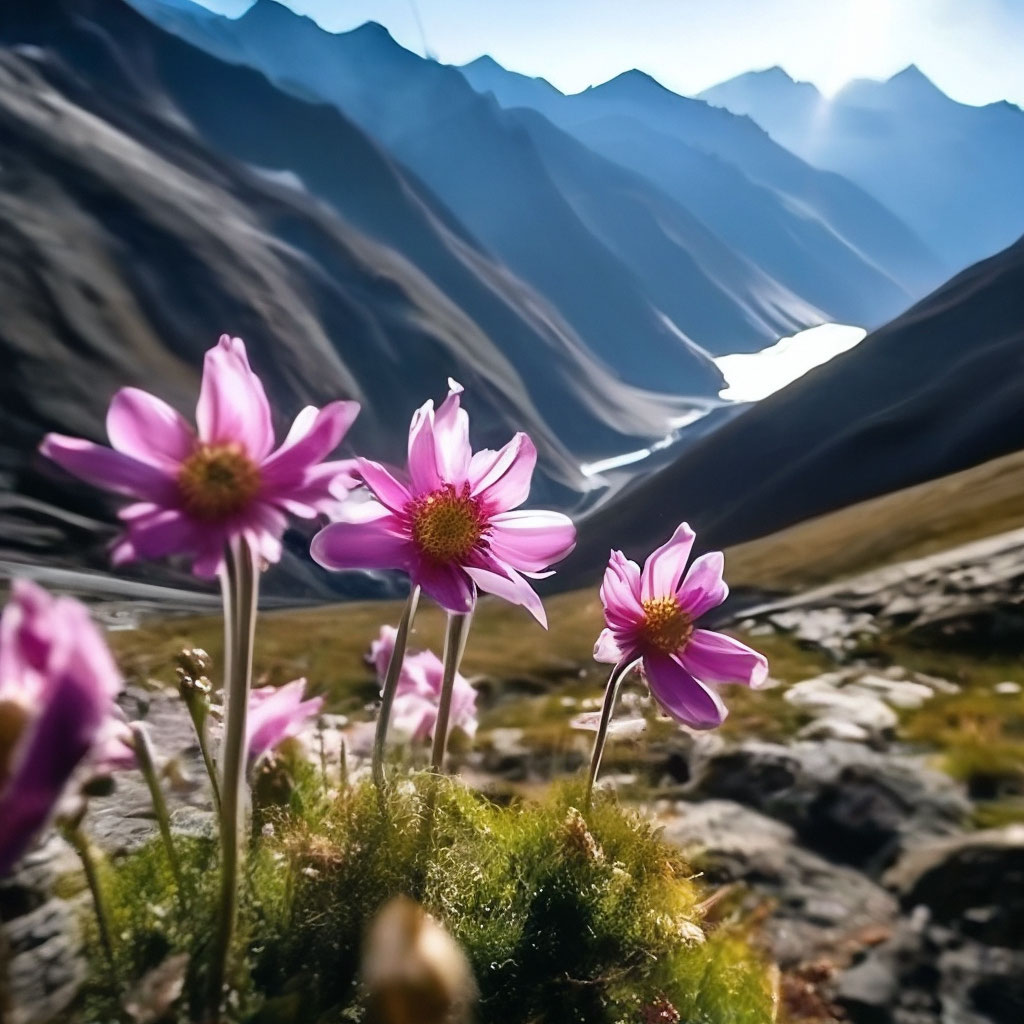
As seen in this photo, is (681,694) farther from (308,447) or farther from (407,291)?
(407,291)

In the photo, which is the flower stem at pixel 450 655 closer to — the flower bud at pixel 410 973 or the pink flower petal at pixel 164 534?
the pink flower petal at pixel 164 534

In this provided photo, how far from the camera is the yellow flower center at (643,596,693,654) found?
1470 mm

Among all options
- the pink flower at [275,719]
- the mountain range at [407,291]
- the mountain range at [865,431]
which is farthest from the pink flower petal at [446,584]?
the mountain range at [865,431]

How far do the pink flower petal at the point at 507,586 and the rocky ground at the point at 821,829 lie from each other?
42 cm

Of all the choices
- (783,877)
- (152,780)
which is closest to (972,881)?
(783,877)

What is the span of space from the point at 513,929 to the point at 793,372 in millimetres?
104239

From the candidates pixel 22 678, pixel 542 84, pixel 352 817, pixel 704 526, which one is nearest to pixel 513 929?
pixel 352 817

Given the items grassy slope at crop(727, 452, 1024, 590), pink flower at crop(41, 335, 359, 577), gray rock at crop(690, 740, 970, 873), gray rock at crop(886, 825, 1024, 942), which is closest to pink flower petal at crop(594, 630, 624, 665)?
pink flower at crop(41, 335, 359, 577)

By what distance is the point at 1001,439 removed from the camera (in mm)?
27547

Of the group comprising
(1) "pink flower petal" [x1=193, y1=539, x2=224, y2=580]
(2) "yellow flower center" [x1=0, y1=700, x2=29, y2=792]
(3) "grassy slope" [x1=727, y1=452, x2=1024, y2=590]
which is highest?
(3) "grassy slope" [x1=727, y1=452, x2=1024, y2=590]

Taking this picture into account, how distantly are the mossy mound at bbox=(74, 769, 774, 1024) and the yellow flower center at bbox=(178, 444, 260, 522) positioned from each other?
18.0 inches

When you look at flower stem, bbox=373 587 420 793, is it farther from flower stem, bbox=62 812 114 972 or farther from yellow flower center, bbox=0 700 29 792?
yellow flower center, bbox=0 700 29 792

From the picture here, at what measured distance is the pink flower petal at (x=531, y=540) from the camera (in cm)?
133

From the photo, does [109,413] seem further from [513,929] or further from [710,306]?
[710,306]
